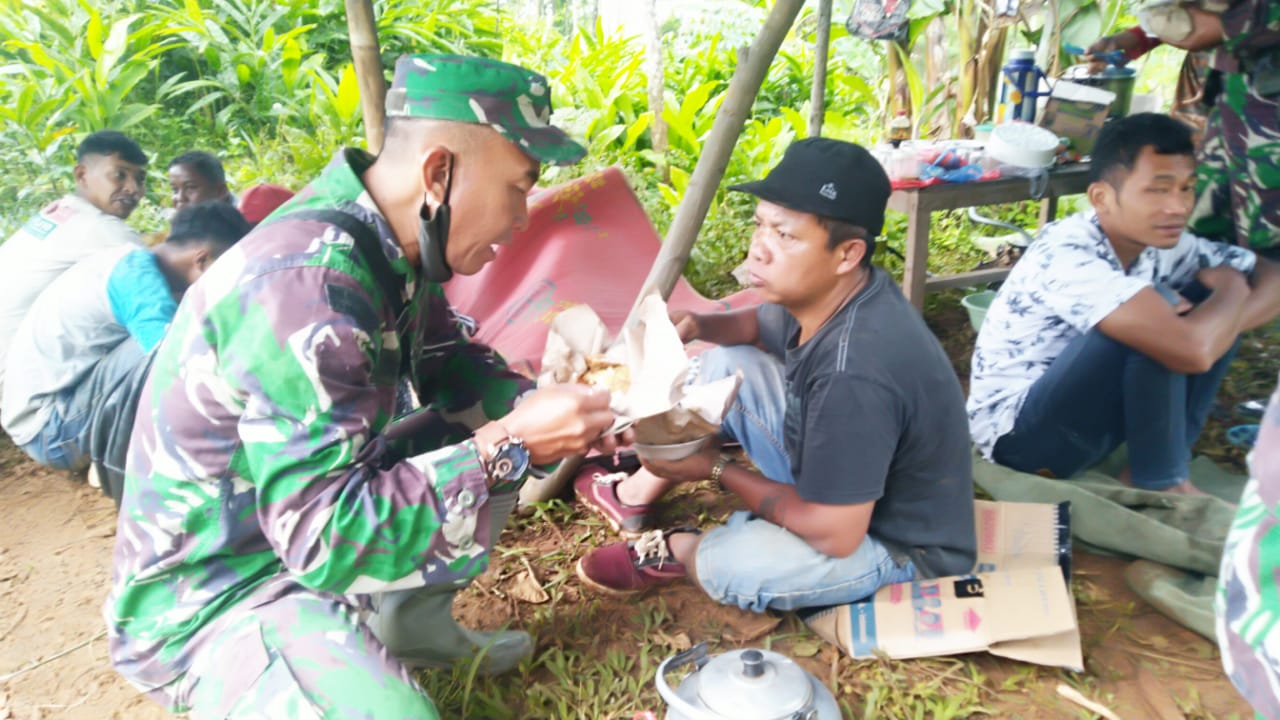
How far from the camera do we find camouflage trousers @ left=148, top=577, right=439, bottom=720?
1521 mm

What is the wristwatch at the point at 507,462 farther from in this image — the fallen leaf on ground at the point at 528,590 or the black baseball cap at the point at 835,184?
the fallen leaf on ground at the point at 528,590

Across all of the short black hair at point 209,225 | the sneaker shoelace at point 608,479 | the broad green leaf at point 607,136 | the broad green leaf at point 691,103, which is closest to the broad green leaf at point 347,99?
the broad green leaf at point 607,136

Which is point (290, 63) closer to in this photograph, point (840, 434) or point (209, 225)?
point (209, 225)

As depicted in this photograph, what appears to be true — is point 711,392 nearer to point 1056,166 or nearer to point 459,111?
point 459,111

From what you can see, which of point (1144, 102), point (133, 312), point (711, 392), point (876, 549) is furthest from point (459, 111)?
point (1144, 102)

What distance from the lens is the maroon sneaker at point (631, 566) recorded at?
2.50m

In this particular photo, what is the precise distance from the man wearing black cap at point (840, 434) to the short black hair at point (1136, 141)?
108 centimetres

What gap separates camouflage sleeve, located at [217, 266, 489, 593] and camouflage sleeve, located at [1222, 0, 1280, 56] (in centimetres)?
342

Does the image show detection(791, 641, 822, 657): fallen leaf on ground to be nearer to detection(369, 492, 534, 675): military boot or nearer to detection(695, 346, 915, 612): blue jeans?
detection(695, 346, 915, 612): blue jeans

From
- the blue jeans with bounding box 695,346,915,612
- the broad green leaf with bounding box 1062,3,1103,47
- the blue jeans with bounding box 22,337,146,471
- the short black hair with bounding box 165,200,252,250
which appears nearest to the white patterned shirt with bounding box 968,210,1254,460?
the blue jeans with bounding box 695,346,915,612

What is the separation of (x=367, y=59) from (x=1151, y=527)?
2.82 meters

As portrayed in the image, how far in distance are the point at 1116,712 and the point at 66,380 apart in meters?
3.38

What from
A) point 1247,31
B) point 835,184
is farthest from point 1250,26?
point 835,184

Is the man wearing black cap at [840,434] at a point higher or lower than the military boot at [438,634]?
higher
